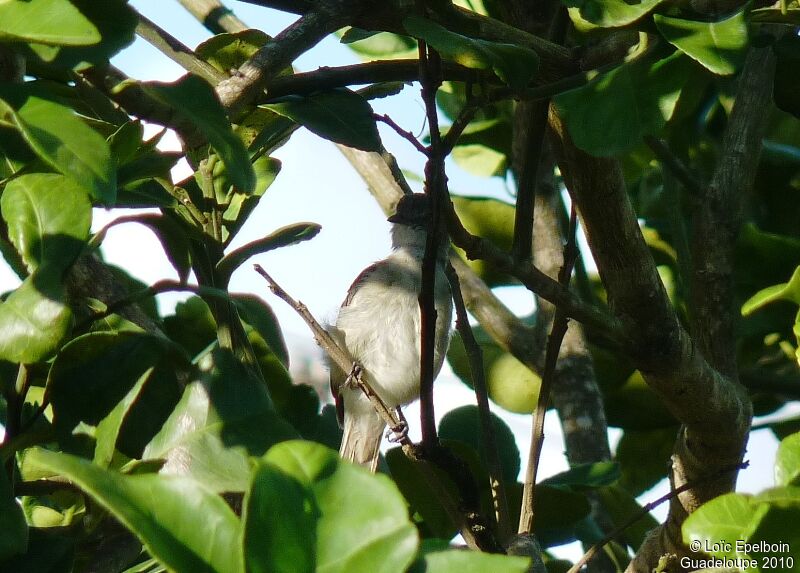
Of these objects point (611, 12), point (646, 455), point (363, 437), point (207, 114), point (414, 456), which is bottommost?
point (363, 437)

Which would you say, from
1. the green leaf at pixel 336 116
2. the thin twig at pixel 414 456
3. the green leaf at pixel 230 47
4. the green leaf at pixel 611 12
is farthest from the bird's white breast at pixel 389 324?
the green leaf at pixel 611 12

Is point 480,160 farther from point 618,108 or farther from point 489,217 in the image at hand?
point 618,108

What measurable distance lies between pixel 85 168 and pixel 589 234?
936 millimetres

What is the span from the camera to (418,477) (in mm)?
1654

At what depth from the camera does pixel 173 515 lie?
0.70m

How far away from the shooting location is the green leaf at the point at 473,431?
5.97 ft

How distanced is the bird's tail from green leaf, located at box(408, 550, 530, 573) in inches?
86.4

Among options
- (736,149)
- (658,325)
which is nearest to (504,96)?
(658,325)

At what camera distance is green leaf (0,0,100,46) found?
78cm

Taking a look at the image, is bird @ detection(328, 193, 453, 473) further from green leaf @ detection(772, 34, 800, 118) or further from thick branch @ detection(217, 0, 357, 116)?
thick branch @ detection(217, 0, 357, 116)

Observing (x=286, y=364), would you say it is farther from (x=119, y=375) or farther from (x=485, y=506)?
(x=119, y=375)

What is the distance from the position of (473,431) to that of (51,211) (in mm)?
1134

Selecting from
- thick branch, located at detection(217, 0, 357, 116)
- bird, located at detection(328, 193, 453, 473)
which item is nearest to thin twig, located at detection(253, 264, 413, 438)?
thick branch, located at detection(217, 0, 357, 116)

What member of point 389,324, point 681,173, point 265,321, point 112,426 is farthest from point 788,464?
point 389,324
